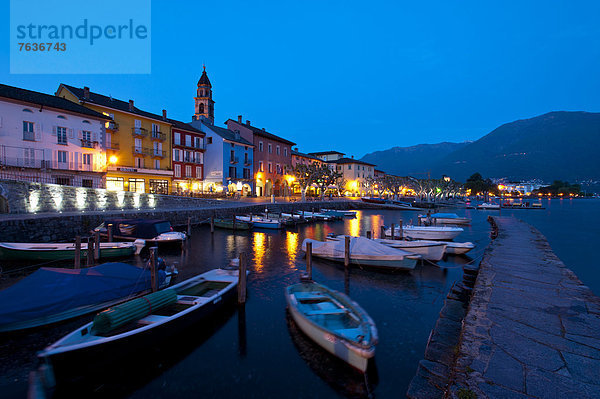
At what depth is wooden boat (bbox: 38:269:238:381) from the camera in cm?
708

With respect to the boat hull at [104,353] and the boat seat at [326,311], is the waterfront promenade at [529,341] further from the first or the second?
the boat hull at [104,353]

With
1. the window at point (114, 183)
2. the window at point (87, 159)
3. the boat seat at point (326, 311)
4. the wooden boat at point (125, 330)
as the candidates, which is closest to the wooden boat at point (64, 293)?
the wooden boat at point (125, 330)

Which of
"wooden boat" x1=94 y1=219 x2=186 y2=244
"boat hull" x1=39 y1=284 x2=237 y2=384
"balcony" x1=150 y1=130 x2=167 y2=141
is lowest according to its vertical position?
"boat hull" x1=39 y1=284 x2=237 y2=384

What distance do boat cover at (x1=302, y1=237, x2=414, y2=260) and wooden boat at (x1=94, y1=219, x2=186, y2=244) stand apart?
1179 centimetres

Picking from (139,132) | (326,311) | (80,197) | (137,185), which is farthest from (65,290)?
(139,132)

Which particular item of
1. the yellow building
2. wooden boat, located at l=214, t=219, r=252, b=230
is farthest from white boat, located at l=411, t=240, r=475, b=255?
the yellow building

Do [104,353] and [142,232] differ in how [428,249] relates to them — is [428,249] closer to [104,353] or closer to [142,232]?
[104,353]

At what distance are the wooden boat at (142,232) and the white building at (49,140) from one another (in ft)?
60.5

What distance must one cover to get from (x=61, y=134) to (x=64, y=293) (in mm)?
36274

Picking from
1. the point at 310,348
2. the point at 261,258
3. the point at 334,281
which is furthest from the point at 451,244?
the point at 310,348

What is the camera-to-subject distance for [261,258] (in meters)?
21.9

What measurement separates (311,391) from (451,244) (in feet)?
60.2

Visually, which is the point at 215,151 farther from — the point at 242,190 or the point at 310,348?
the point at 310,348

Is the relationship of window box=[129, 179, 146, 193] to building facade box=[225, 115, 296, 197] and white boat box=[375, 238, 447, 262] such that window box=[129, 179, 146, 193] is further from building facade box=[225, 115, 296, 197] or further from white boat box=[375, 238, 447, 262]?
white boat box=[375, 238, 447, 262]
